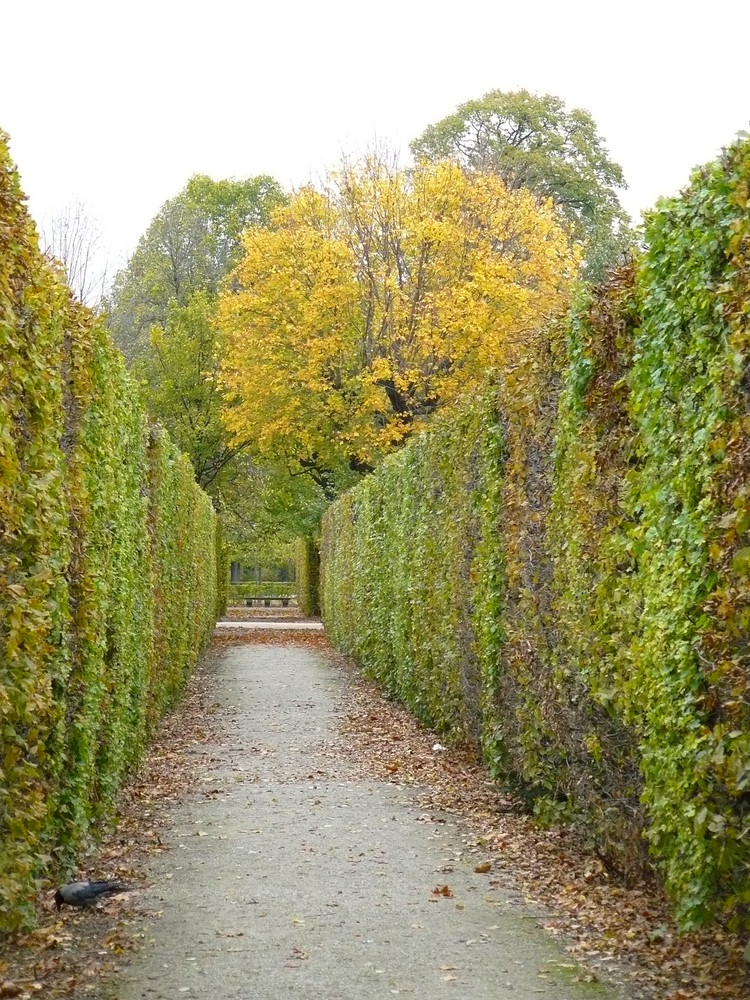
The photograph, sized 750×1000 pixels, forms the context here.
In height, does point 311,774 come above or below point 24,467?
below

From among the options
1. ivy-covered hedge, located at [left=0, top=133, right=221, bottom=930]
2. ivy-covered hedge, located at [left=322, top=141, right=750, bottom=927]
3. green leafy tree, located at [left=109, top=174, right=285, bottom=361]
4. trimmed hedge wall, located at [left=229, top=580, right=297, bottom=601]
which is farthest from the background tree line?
trimmed hedge wall, located at [left=229, top=580, right=297, bottom=601]

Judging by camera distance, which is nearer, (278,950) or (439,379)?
(278,950)

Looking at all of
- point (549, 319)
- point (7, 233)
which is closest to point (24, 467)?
point (7, 233)

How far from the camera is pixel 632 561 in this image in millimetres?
6188

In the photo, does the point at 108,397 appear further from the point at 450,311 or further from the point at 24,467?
the point at 450,311

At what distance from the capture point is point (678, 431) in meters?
5.48

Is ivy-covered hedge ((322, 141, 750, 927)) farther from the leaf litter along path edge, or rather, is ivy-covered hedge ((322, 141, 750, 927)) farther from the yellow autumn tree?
the yellow autumn tree

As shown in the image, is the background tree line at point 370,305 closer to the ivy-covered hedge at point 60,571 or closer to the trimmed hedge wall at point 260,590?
the ivy-covered hedge at point 60,571

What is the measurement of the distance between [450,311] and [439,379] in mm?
1492

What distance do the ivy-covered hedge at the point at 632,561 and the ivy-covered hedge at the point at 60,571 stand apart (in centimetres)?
281

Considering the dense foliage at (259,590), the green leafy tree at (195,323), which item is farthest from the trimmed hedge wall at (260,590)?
the green leafy tree at (195,323)

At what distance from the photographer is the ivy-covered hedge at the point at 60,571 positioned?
17.8 ft

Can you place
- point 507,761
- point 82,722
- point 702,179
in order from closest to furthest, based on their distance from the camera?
point 702,179 < point 82,722 < point 507,761

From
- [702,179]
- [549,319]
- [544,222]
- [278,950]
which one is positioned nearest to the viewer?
[702,179]
